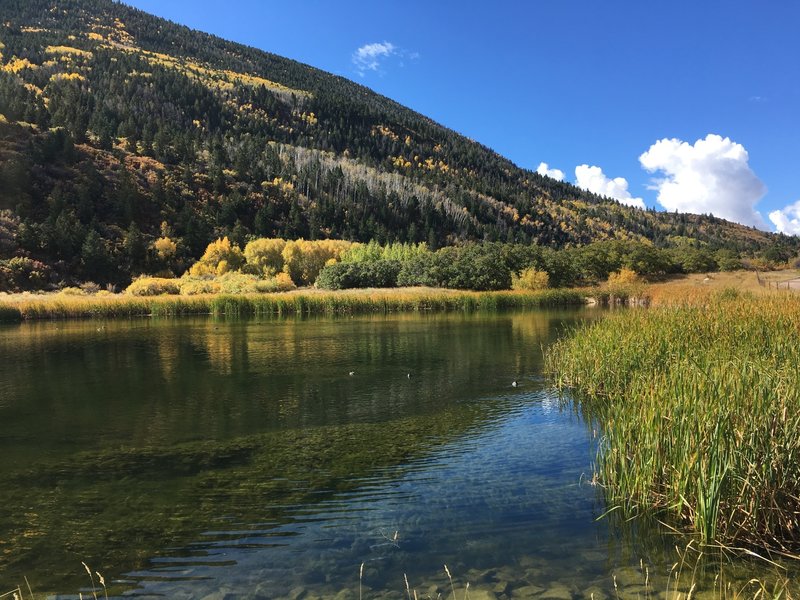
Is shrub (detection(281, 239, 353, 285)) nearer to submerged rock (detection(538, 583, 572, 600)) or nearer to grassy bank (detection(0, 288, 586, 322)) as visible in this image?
grassy bank (detection(0, 288, 586, 322))

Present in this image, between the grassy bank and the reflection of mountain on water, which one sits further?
the grassy bank

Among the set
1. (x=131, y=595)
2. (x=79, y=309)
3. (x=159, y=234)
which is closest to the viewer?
(x=131, y=595)

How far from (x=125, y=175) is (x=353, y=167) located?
6669cm

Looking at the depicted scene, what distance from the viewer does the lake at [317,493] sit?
5.40 metres

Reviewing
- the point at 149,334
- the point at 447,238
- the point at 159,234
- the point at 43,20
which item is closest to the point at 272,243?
the point at 159,234

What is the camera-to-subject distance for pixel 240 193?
97812 millimetres

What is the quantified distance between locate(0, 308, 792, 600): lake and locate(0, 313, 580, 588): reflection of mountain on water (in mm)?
47

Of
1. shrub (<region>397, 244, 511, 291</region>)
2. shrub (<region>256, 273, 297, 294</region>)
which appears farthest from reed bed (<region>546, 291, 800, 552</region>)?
shrub (<region>256, 273, 297, 294</region>)

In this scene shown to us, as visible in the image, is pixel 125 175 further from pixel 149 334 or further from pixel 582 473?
pixel 582 473

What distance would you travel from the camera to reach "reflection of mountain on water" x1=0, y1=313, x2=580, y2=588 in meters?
6.74

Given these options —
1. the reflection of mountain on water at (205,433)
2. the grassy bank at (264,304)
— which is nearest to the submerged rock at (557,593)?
the reflection of mountain on water at (205,433)

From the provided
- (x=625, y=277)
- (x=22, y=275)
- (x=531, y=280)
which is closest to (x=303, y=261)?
(x=531, y=280)

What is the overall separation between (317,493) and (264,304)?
134 ft

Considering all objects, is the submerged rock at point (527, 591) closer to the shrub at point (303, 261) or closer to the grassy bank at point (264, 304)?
the grassy bank at point (264, 304)
